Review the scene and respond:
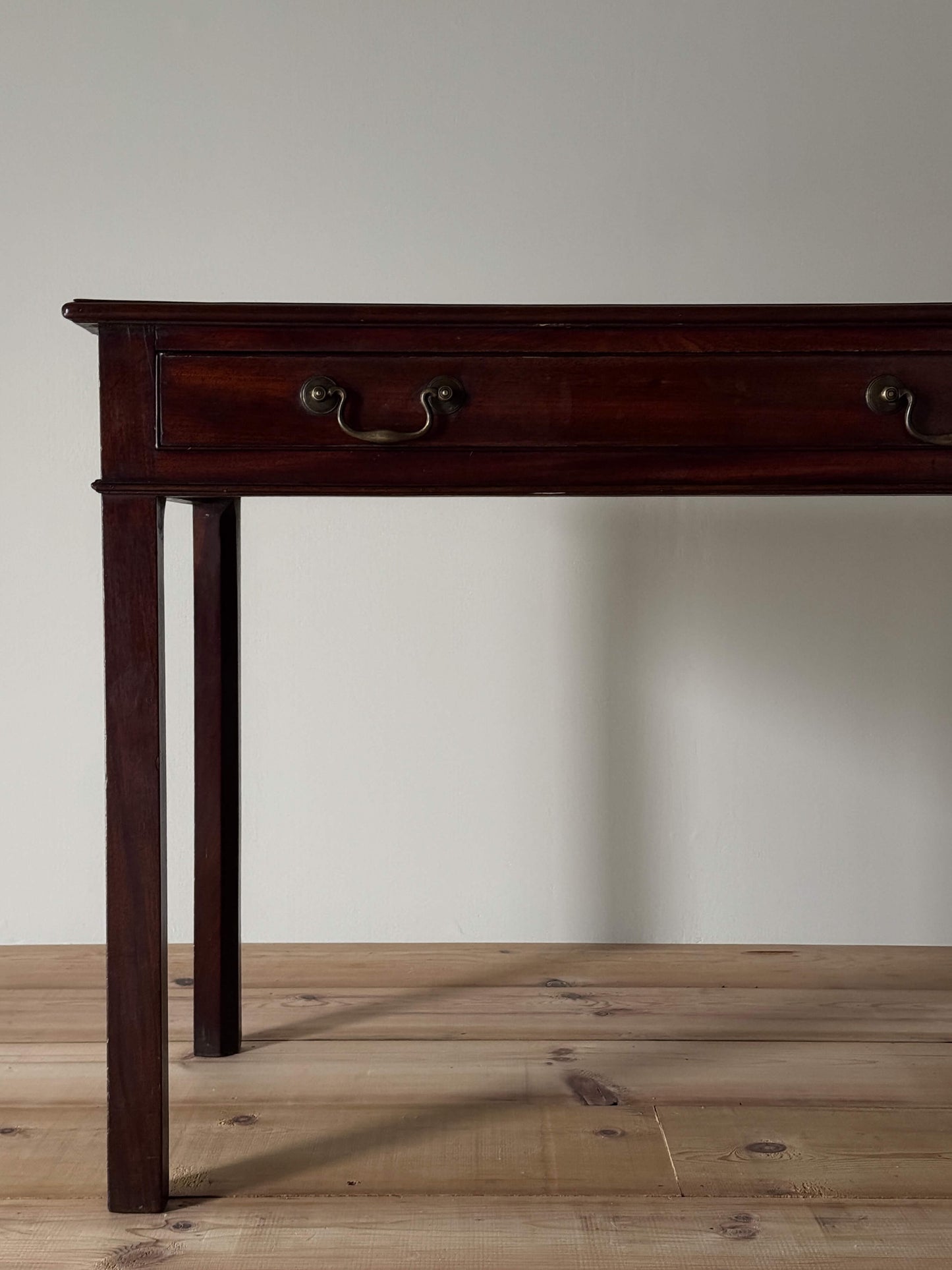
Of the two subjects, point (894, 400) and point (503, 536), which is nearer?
point (894, 400)

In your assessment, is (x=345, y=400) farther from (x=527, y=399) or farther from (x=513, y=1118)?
(x=513, y=1118)

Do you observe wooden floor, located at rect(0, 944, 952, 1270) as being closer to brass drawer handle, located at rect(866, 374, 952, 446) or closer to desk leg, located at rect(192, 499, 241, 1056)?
desk leg, located at rect(192, 499, 241, 1056)

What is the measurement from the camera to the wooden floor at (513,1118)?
42.6 inches

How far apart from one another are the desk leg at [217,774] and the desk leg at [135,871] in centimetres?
34

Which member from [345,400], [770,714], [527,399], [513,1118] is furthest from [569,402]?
[770,714]

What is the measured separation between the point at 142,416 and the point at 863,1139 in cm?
100

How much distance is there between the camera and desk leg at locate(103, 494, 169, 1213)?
43.9 inches

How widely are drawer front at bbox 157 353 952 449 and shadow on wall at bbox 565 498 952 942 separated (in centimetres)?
80

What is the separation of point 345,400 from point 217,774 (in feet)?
1.87

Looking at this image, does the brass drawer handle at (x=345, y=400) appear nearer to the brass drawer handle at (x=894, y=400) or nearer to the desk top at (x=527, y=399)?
the desk top at (x=527, y=399)

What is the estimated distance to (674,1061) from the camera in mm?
1466

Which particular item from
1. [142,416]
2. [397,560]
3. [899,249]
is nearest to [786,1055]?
[397,560]

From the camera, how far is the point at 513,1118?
1.31 m

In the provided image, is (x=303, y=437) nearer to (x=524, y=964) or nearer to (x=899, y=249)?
(x=524, y=964)
